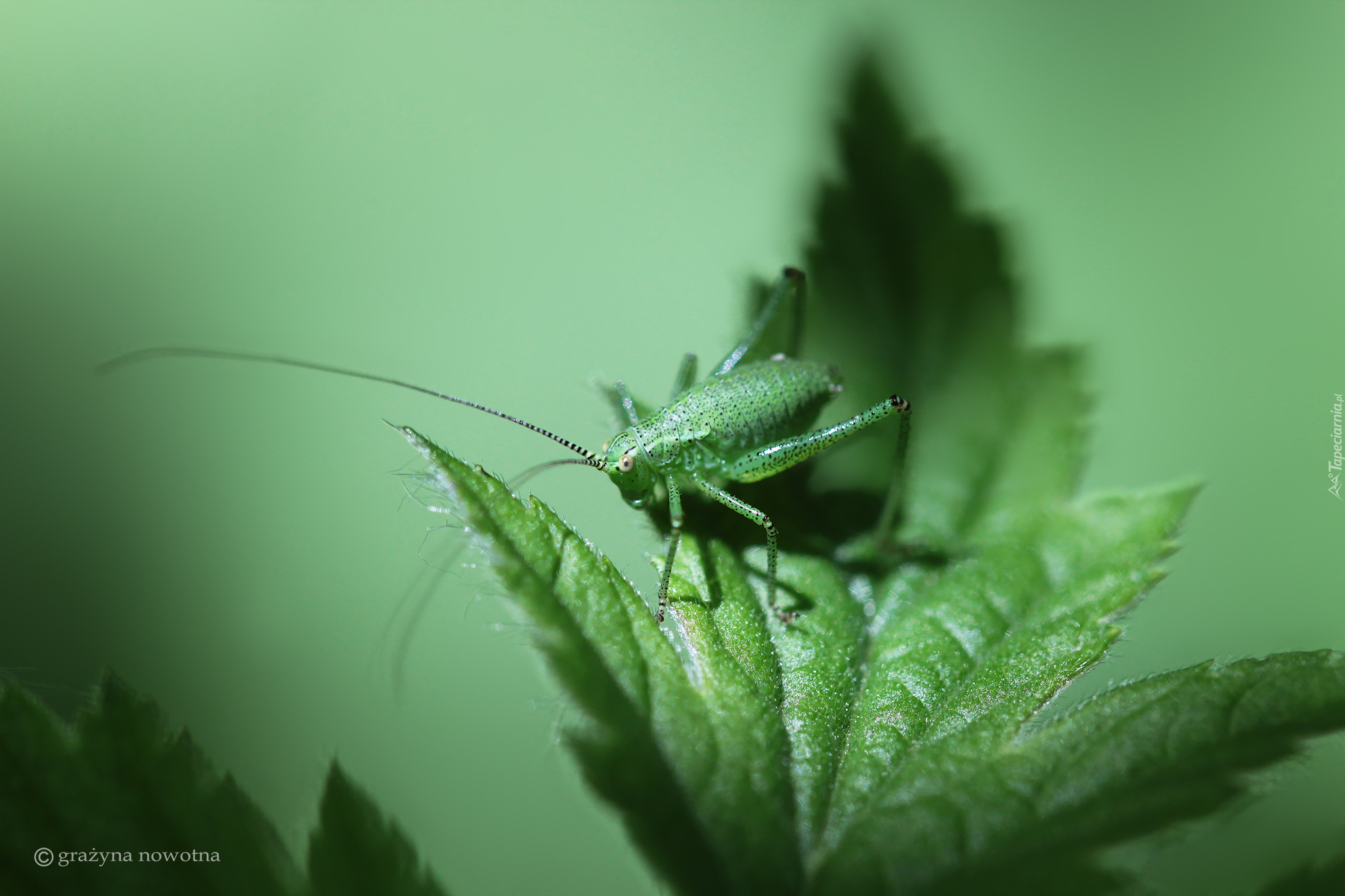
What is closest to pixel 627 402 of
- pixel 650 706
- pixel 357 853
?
pixel 650 706

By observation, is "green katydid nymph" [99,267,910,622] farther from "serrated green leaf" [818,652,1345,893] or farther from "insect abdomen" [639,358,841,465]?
"serrated green leaf" [818,652,1345,893]

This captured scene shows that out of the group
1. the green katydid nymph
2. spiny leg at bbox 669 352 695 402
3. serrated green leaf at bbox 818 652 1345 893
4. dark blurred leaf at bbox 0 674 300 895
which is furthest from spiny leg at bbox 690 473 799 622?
dark blurred leaf at bbox 0 674 300 895

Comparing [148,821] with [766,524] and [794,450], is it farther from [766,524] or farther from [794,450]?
[794,450]

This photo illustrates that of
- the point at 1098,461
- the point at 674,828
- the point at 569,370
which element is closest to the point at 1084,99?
the point at 1098,461

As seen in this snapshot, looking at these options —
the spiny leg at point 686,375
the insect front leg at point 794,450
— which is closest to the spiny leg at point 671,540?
the insect front leg at point 794,450

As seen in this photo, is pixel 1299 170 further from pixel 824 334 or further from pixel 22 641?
pixel 22 641

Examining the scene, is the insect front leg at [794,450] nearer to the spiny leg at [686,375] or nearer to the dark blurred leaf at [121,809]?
the spiny leg at [686,375]
